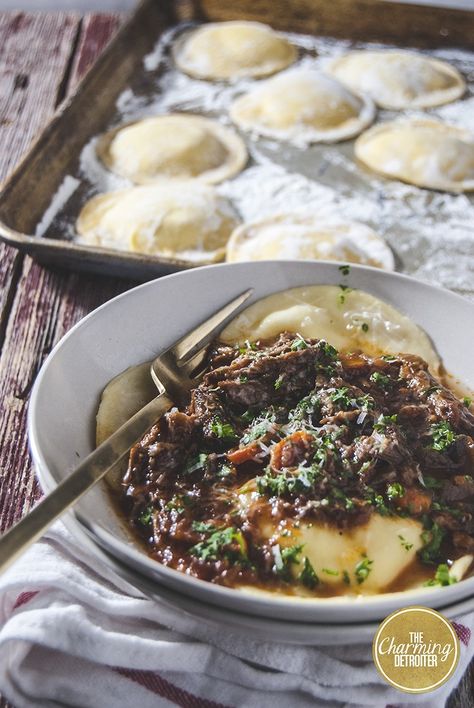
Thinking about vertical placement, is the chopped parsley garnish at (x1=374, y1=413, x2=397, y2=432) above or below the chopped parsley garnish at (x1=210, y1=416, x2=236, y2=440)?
below

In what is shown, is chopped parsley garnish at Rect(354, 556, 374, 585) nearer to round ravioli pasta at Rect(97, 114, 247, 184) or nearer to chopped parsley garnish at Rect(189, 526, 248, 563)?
chopped parsley garnish at Rect(189, 526, 248, 563)

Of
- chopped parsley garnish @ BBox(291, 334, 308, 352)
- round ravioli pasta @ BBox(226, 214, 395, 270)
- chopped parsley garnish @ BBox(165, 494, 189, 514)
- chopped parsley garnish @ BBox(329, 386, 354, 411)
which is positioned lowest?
round ravioli pasta @ BBox(226, 214, 395, 270)

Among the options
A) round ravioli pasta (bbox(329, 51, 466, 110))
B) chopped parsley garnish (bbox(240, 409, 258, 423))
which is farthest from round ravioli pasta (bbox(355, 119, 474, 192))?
chopped parsley garnish (bbox(240, 409, 258, 423))

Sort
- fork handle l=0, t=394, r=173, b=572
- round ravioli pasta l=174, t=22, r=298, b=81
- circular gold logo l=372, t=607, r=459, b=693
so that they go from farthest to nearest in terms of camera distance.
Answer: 1. round ravioli pasta l=174, t=22, r=298, b=81
2. circular gold logo l=372, t=607, r=459, b=693
3. fork handle l=0, t=394, r=173, b=572

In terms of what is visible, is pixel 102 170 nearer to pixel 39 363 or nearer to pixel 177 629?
pixel 39 363

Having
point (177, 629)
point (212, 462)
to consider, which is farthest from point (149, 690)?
point (212, 462)

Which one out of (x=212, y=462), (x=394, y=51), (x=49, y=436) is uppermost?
(x=49, y=436)

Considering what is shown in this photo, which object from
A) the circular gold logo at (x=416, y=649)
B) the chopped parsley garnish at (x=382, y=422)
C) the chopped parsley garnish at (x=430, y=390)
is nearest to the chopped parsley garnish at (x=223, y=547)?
the circular gold logo at (x=416, y=649)

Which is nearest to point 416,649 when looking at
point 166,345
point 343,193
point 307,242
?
point 166,345
